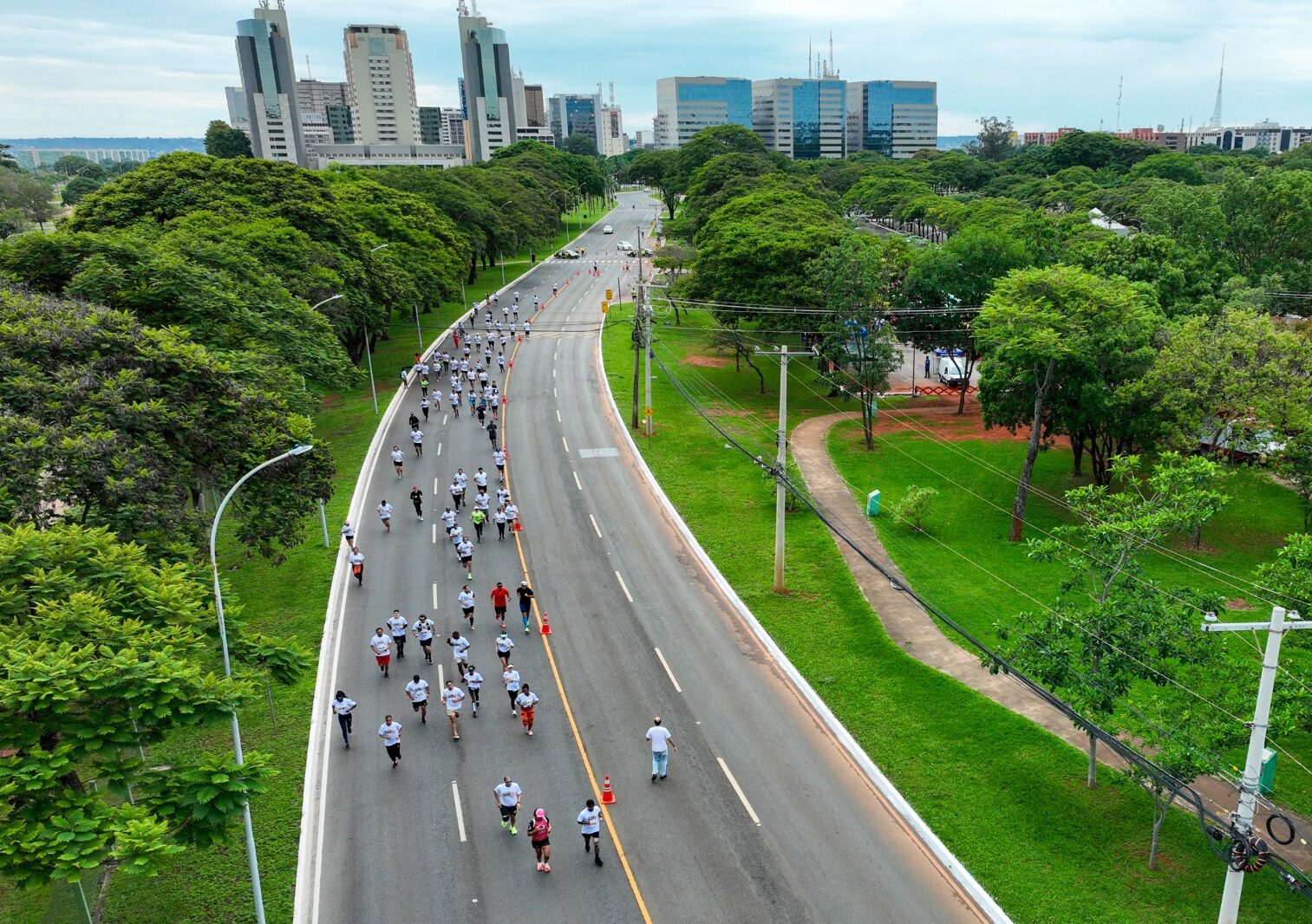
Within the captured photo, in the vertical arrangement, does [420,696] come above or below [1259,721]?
below

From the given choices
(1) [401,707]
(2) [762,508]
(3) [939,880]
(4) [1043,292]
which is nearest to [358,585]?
(1) [401,707]

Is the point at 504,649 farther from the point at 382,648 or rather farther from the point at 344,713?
the point at 344,713

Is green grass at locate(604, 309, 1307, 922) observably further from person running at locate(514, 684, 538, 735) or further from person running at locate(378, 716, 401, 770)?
person running at locate(378, 716, 401, 770)

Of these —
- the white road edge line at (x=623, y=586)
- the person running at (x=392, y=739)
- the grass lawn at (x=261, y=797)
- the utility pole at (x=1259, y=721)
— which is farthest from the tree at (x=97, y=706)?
the white road edge line at (x=623, y=586)

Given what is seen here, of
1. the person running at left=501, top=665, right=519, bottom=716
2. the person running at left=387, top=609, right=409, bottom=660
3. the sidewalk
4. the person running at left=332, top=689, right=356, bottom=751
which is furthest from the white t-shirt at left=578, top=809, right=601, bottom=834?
the sidewalk

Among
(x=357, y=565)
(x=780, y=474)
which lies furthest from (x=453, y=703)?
(x=780, y=474)
